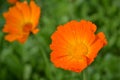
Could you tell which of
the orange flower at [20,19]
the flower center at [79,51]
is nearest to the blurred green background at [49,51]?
the orange flower at [20,19]

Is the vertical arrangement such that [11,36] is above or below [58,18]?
above

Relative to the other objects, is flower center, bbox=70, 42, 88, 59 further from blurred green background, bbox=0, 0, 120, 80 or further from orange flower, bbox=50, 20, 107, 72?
Result: blurred green background, bbox=0, 0, 120, 80

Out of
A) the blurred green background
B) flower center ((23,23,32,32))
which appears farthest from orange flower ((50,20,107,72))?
the blurred green background

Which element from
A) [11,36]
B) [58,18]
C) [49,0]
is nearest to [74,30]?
[11,36]

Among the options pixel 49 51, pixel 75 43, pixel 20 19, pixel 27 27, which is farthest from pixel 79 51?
pixel 49 51

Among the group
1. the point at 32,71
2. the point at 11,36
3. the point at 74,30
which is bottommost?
the point at 32,71

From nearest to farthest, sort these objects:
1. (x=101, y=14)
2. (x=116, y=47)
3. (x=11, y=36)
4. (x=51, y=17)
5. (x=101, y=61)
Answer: (x=11, y=36) < (x=101, y=61) < (x=116, y=47) < (x=101, y=14) < (x=51, y=17)

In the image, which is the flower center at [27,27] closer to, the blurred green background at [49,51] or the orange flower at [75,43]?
the blurred green background at [49,51]

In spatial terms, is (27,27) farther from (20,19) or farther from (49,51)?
(49,51)

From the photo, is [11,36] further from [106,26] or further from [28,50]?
[106,26]
